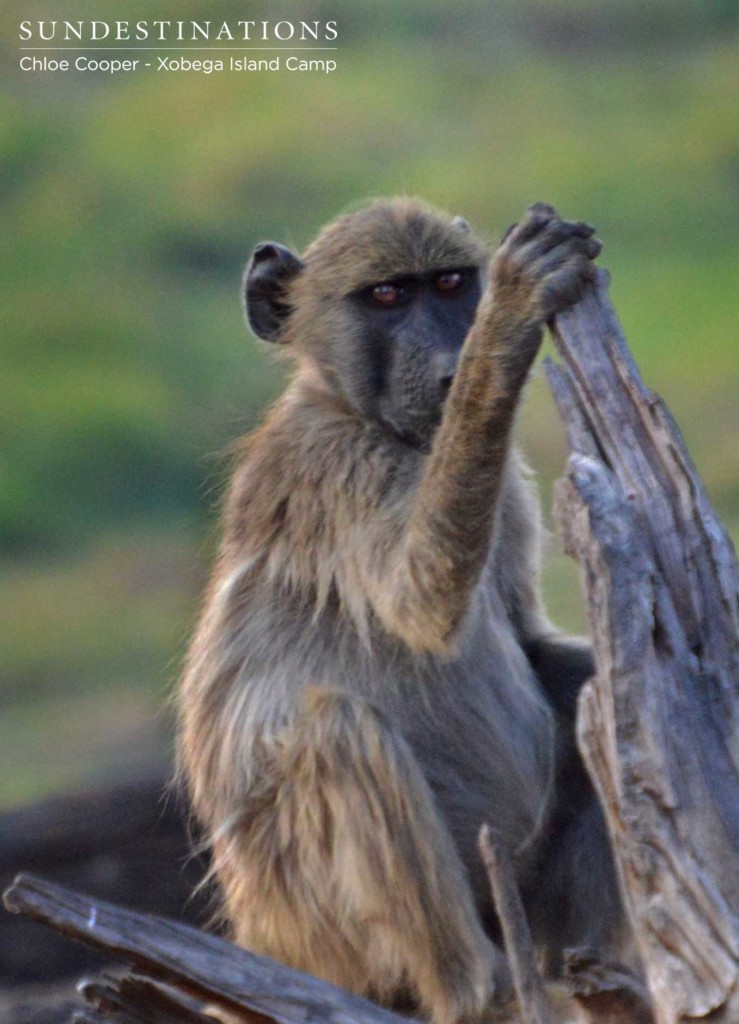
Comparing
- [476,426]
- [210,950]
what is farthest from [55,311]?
[210,950]

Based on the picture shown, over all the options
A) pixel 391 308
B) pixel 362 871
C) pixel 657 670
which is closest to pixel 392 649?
pixel 362 871

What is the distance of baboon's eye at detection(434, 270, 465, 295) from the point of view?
142 inches

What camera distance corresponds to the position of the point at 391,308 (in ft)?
11.8

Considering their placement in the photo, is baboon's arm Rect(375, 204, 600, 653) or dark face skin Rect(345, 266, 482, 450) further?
dark face skin Rect(345, 266, 482, 450)

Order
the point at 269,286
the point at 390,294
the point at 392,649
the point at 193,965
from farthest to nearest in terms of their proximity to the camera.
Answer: the point at 269,286, the point at 390,294, the point at 392,649, the point at 193,965

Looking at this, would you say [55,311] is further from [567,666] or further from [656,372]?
[567,666]

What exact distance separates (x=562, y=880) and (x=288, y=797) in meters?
0.73

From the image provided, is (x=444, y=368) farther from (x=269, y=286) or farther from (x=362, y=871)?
(x=362, y=871)

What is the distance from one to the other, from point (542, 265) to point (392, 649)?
1.07m

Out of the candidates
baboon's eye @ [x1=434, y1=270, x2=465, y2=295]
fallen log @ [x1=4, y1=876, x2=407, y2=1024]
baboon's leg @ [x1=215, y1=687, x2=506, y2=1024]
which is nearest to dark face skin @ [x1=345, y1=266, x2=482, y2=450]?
baboon's eye @ [x1=434, y1=270, x2=465, y2=295]

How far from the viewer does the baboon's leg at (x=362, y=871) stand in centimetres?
314

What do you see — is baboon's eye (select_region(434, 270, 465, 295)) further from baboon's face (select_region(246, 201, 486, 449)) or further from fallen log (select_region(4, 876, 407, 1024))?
fallen log (select_region(4, 876, 407, 1024))

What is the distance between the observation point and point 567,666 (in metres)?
3.79

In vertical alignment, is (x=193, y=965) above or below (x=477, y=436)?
below
